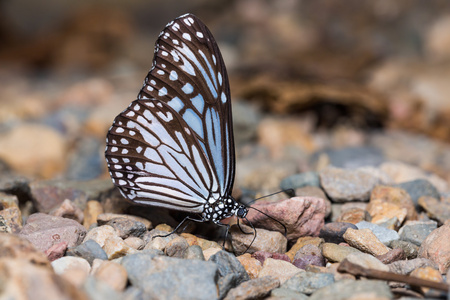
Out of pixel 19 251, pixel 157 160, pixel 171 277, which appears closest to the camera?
pixel 19 251

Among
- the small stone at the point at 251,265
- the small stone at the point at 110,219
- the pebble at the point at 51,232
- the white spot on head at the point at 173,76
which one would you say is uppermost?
the white spot on head at the point at 173,76

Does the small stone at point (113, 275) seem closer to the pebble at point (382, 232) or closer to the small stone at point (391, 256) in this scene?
the small stone at point (391, 256)

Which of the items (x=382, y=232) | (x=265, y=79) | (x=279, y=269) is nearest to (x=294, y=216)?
(x=279, y=269)

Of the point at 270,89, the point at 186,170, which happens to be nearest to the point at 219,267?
the point at 186,170

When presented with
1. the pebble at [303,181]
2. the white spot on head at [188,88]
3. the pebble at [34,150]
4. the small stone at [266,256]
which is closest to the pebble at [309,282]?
the small stone at [266,256]

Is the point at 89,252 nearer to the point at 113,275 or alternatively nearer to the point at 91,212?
the point at 113,275
